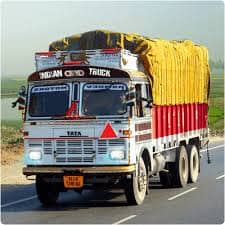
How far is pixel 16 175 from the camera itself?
70.8ft

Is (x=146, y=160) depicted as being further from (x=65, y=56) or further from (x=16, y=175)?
(x=16, y=175)

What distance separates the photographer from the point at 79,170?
14.1 meters

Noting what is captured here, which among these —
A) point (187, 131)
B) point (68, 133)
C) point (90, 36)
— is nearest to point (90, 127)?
point (68, 133)

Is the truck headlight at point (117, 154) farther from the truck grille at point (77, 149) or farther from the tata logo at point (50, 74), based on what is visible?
the tata logo at point (50, 74)

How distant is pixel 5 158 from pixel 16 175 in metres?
4.32

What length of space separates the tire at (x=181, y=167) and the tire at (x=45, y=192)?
3.66 metres

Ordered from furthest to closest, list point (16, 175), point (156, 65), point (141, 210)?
point (16, 175), point (156, 65), point (141, 210)

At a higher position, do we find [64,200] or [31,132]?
[31,132]

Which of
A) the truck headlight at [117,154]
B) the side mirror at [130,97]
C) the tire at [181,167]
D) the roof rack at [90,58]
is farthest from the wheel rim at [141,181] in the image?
the tire at [181,167]

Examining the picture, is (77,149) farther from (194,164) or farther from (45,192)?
(194,164)

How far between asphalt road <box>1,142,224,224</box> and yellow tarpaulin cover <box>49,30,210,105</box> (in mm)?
2241

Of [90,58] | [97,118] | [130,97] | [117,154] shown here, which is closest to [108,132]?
[97,118]

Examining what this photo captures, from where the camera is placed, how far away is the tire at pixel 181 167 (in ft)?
58.5

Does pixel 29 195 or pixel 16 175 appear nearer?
pixel 29 195
